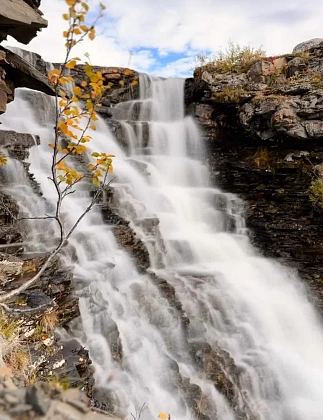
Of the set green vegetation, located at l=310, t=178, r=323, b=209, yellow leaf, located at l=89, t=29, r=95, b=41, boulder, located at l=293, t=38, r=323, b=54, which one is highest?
boulder, located at l=293, t=38, r=323, b=54

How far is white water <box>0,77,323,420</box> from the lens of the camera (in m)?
5.18

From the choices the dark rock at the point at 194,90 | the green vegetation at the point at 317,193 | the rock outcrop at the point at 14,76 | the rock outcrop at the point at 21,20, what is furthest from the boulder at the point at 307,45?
the rock outcrop at the point at 21,20

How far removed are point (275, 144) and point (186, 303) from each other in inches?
245

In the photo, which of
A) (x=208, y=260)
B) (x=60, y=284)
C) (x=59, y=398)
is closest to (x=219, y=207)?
(x=208, y=260)

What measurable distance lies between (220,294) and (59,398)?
18.7ft

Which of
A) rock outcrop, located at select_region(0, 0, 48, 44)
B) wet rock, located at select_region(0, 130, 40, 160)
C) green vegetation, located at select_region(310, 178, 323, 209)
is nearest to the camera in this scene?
rock outcrop, located at select_region(0, 0, 48, 44)

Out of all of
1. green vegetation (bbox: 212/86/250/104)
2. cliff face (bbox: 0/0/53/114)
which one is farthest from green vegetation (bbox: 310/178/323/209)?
cliff face (bbox: 0/0/53/114)

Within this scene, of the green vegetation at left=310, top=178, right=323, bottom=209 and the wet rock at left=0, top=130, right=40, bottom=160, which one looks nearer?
the wet rock at left=0, top=130, right=40, bottom=160

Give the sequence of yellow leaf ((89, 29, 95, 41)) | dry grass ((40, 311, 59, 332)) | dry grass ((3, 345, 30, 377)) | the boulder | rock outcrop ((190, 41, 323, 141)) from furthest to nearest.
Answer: the boulder, rock outcrop ((190, 41, 323, 141)), dry grass ((40, 311, 59, 332)), dry grass ((3, 345, 30, 377)), yellow leaf ((89, 29, 95, 41))

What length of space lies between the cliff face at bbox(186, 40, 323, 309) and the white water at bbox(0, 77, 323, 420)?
25.1 inches

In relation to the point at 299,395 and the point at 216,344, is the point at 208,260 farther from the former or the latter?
the point at 299,395

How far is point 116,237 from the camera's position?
7391mm

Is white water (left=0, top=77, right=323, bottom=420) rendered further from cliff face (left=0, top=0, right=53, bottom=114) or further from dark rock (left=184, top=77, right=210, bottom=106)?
dark rock (left=184, top=77, right=210, bottom=106)

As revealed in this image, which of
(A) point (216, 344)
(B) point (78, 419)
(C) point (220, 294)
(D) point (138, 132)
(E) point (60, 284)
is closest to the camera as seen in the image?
(B) point (78, 419)
